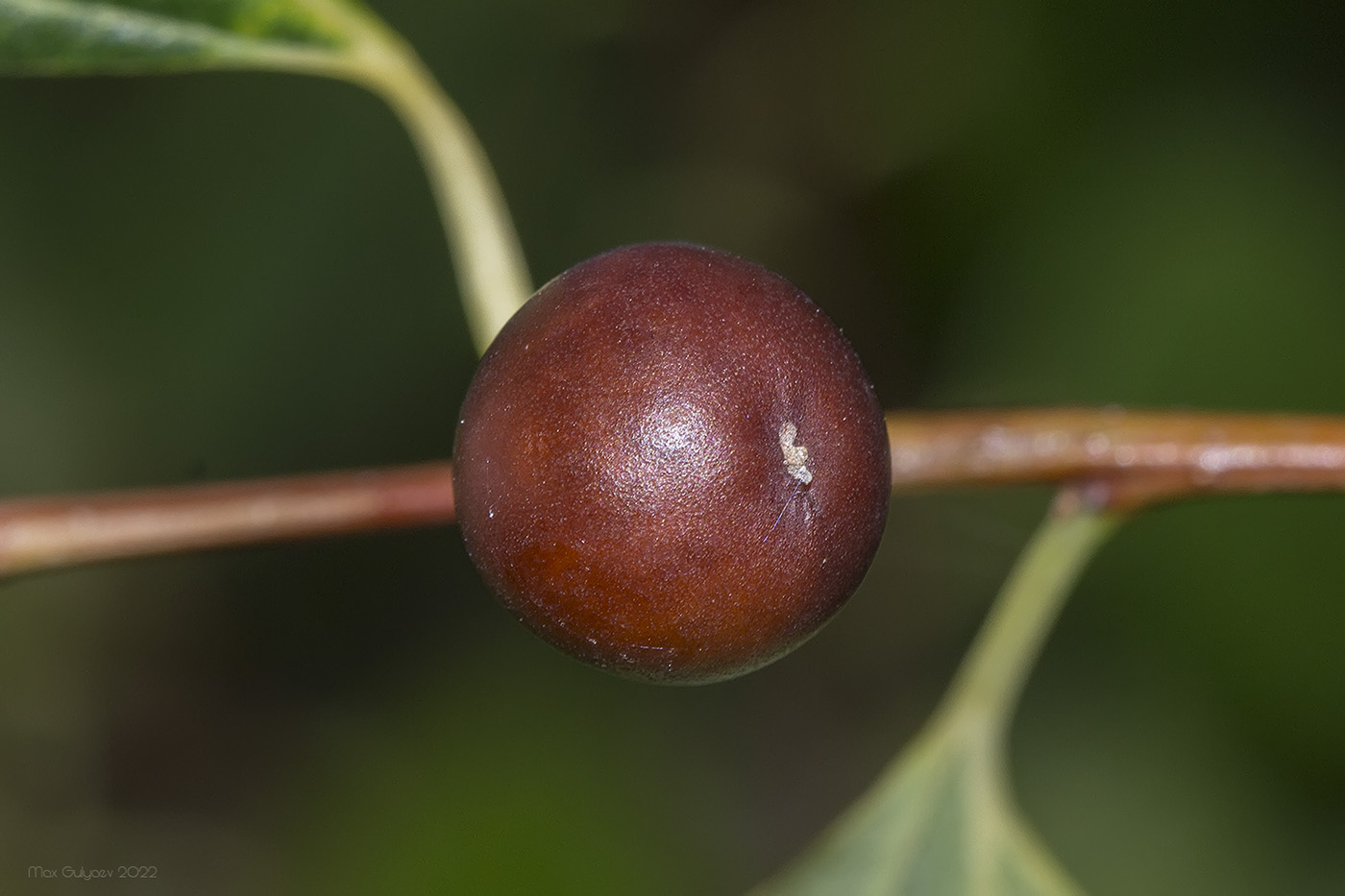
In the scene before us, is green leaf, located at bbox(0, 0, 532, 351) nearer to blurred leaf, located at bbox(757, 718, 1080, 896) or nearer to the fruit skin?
the fruit skin

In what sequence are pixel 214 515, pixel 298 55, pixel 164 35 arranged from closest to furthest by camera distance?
pixel 214 515
pixel 164 35
pixel 298 55

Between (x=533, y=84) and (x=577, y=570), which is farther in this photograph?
(x=533, y=84)

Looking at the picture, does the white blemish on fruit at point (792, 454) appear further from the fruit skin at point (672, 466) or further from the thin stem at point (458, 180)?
the thin stem at point (458, 180)

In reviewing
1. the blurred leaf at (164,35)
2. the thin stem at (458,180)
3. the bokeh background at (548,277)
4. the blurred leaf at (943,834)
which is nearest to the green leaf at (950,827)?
the blurred leaf at (943,834)

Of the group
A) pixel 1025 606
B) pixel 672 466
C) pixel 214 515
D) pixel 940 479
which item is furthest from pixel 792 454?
pixel 1025 606

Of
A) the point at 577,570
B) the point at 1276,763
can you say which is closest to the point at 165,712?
the point at 1276,763

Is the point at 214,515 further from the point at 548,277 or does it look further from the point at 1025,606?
the point at 548,277

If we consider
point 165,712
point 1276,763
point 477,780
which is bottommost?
point 1276,763

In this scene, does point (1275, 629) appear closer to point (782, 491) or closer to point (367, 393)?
point (367, 393)
